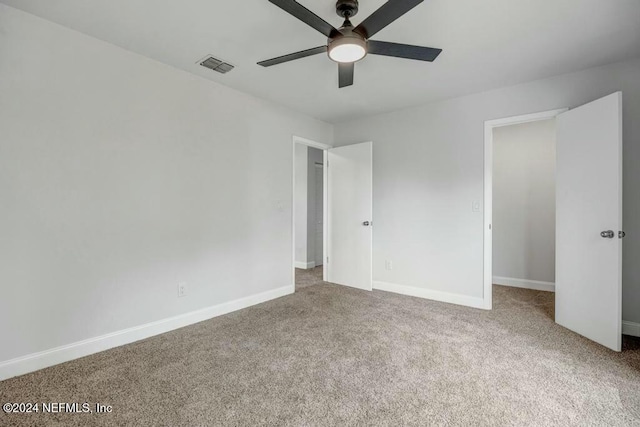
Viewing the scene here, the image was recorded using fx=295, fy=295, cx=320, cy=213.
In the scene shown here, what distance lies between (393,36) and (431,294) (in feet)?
9.53

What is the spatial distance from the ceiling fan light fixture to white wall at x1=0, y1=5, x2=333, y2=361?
1.73 m

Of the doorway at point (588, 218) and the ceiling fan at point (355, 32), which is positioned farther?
the doorway at point (588, 218)

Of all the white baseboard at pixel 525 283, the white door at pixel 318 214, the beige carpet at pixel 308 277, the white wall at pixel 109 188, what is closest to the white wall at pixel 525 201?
the white baseboard at pixel 525 283

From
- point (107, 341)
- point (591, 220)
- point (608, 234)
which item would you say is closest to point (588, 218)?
point (591, 220)

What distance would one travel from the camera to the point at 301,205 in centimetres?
564

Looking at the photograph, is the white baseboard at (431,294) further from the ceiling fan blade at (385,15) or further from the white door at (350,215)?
the ceiling fan blade at (385,15)

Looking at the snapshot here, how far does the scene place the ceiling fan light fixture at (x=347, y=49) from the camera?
174 centimetres

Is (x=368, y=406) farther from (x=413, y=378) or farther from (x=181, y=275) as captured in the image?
(x=181, y=275)

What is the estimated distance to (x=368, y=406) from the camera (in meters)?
1.69

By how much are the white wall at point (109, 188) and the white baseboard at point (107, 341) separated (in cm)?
5

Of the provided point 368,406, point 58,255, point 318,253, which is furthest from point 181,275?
point 318,253

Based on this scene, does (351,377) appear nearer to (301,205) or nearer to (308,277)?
(308,277)

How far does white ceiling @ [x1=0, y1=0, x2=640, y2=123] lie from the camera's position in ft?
6.42

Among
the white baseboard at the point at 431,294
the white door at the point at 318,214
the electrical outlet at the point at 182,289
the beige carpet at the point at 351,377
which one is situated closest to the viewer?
the beige carpet at the point at 351,377
